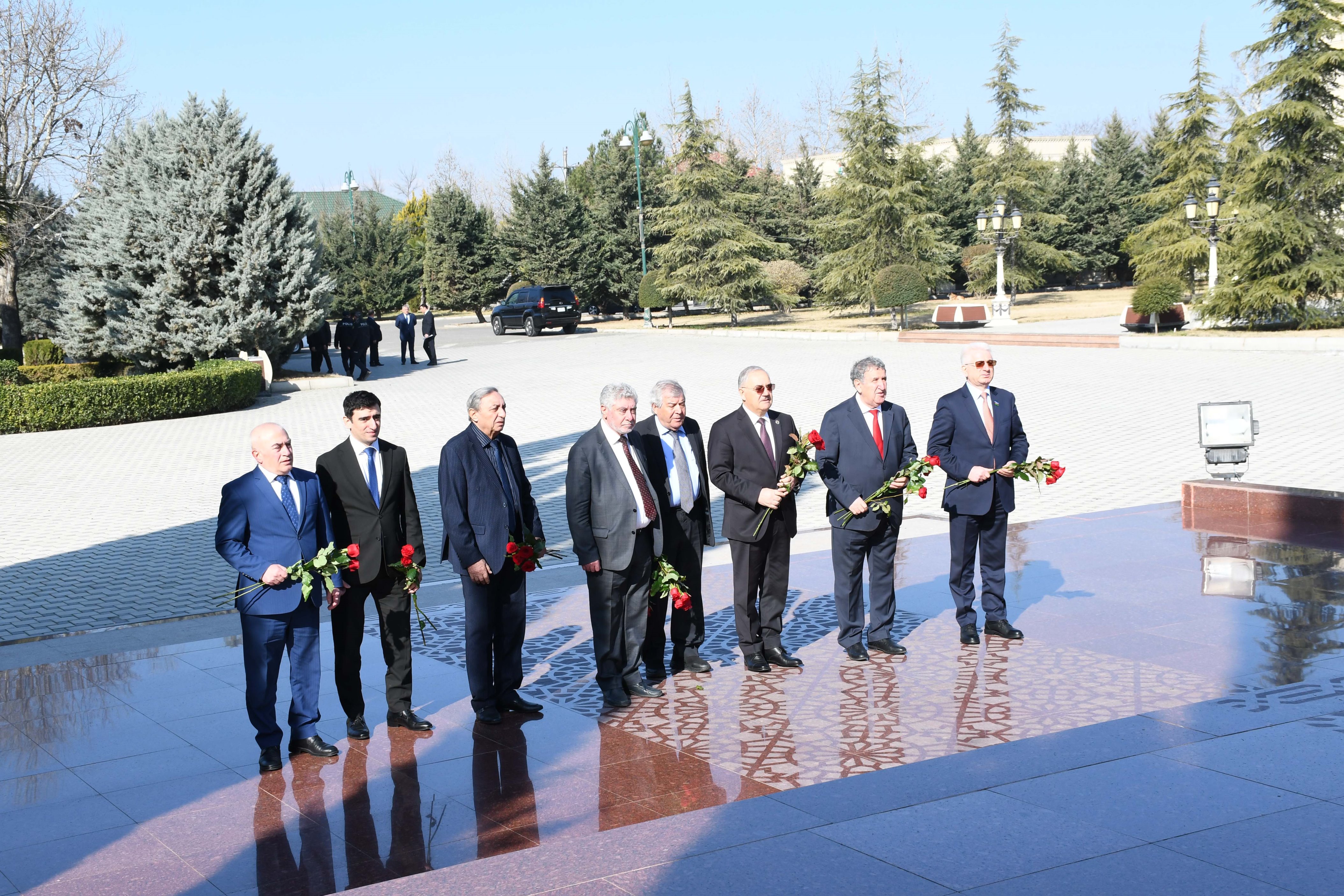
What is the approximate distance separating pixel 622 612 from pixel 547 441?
11.3m

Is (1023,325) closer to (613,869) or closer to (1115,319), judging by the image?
(1115,319)

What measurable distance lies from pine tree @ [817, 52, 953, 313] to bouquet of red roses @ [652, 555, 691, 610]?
35.5 metres

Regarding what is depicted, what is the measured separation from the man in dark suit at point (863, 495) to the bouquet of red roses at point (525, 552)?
72.5 inches

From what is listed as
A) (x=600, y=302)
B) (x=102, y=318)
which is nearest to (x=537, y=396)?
(x=102, y=318)

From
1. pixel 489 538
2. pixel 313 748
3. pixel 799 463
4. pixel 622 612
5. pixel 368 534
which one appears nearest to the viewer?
pixel 313 748

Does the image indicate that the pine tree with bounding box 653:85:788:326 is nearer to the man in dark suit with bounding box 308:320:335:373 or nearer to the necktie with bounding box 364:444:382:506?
the man in dark suit with bounding box 308:320:335:373

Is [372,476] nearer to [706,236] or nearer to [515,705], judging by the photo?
[515,705]

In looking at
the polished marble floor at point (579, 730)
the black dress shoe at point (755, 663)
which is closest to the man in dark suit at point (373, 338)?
the polished marble floor at point (579, 730)

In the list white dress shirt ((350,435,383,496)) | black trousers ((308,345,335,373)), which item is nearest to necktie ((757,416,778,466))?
white dress shirt ((350,435,383,496))

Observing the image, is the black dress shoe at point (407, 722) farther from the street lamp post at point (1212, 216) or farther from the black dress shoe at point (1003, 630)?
the street lamp post at point (1212, 216)

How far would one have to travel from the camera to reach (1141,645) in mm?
7199

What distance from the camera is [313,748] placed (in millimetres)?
5977

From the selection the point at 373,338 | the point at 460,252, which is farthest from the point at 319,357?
the point at 460,252

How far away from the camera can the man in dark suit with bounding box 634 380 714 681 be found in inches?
269
